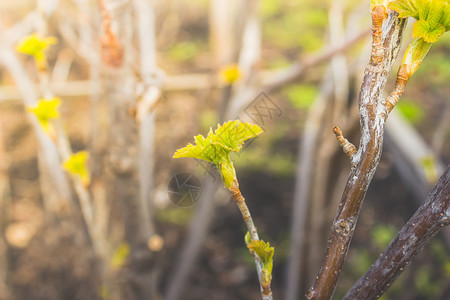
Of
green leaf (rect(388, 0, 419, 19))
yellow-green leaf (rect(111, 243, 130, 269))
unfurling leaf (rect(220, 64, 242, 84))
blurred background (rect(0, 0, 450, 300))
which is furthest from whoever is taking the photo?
unfurling leaf (rect(220, 64, 242, 84))

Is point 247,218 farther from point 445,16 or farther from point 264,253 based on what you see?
point 445,16

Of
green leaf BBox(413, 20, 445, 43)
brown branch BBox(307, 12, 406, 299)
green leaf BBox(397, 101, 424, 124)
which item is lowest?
green leaf BBox(397, 101, 424, 124)

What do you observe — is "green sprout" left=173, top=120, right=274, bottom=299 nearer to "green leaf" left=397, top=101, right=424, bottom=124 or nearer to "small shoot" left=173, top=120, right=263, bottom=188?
"small shoot" left=173, top=120, right=263, bottom=188

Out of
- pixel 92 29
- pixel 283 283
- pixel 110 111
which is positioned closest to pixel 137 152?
pixel 110 111

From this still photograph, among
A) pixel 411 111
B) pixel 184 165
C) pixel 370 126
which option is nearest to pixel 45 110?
pixel 370 126

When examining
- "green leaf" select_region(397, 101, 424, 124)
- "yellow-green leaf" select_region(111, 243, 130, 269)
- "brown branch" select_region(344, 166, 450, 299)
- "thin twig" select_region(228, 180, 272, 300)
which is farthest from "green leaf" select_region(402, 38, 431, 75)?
"green leaf" select_region(397, 101, 424, 124)

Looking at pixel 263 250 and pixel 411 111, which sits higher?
pixel 263 250

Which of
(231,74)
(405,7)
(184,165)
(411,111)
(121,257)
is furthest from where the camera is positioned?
(184,165)
